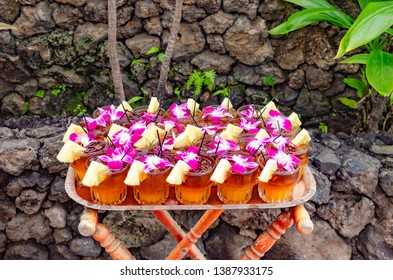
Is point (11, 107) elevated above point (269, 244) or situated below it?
below

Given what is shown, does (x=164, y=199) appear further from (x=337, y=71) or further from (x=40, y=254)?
(x=337, y=71)

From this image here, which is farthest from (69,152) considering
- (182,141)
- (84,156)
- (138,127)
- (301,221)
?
(301,221)

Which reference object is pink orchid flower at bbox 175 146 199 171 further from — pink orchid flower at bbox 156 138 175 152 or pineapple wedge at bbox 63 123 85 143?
pineapple wedge at bbox 63 123 85 143

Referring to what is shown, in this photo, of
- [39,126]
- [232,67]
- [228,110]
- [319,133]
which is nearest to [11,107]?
[39,126]

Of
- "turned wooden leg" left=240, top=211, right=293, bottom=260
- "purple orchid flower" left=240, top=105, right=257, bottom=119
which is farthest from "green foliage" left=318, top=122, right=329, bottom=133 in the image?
"turned wooden leg" left=240, top=211, right=293, bottom=260

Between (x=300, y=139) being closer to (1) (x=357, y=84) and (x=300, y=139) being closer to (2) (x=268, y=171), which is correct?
(2) (x=268, y=171)

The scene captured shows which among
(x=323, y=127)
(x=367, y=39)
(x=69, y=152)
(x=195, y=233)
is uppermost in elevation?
(x=367, y=39)
